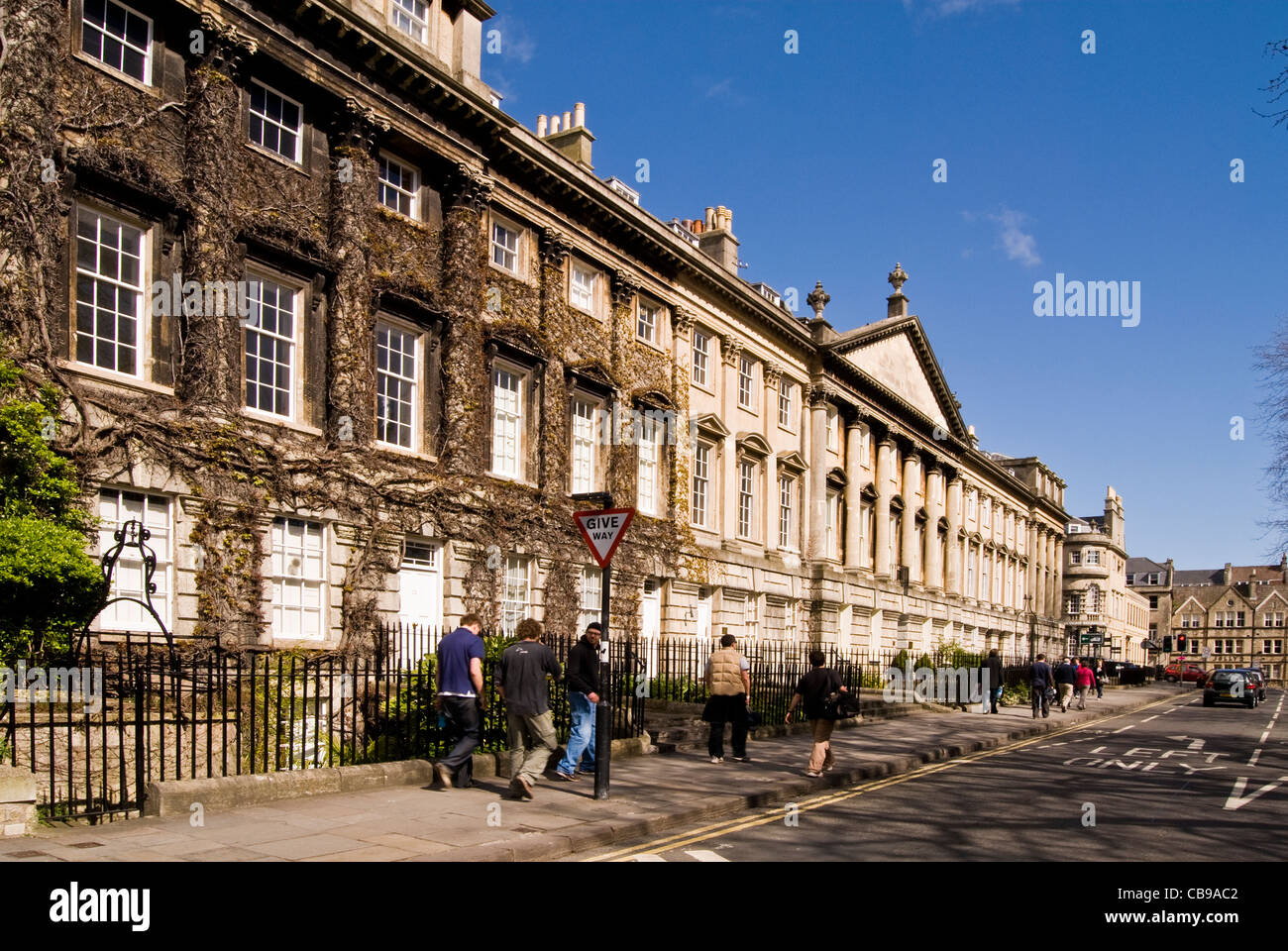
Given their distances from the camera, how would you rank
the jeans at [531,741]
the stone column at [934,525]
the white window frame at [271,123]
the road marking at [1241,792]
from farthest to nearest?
the stone column at [934,525] → the white window frame at [271,123] → the road marking at [1241,792] → the jeans at [531,741]

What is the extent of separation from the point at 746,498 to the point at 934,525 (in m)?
19.2

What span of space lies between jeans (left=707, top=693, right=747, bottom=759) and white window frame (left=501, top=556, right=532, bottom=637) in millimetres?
5819

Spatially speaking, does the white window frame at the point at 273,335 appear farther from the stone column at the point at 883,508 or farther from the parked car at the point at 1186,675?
the parked car at the point at 1186,675

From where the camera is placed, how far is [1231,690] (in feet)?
142

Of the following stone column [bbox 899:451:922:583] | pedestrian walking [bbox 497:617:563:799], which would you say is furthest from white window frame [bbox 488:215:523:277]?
stone column [bbox 899:451:922:583]

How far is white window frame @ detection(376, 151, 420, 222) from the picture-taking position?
19.0 m

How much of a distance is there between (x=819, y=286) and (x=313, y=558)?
24.6 m

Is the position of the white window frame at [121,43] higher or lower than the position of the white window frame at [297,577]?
higher

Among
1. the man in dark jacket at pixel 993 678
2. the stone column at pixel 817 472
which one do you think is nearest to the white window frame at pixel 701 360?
the stone column at pixel 817 472

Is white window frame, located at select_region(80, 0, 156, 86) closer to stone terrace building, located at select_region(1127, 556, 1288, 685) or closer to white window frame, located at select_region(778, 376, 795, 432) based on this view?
white window frame, located at select_region(778, 376, 795, 432)

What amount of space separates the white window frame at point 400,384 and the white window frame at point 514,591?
11.3 feet

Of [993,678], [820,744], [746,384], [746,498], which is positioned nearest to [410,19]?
[820,744]

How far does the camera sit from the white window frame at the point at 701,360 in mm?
29422

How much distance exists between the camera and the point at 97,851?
8188 mm
